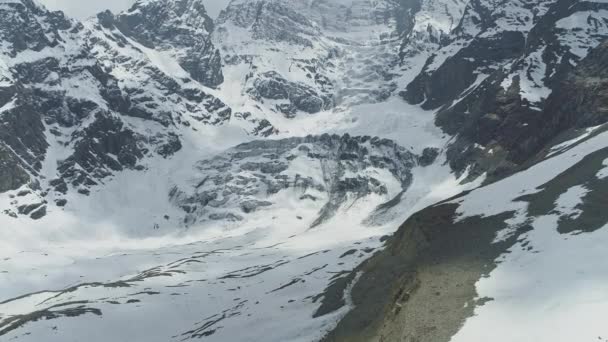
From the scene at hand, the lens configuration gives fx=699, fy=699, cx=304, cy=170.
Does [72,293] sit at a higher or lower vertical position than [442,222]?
higher

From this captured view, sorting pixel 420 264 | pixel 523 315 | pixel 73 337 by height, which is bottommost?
pixel 523 315

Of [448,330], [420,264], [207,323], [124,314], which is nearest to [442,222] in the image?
[420,264]

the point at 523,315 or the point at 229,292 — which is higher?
the point at 229,292

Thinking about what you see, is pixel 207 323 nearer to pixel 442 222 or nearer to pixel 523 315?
pixel 442 222

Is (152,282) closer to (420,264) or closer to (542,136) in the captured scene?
(542,136)

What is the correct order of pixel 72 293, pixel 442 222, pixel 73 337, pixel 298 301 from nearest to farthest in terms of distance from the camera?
pixel 442 222 < pixel 298 301 < pixel 73 337 < pixel 72 293

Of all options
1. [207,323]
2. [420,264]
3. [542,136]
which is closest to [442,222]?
[420,264]

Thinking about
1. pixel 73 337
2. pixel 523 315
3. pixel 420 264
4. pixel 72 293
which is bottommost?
pixel 523 315

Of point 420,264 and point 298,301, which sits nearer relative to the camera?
point 420,264

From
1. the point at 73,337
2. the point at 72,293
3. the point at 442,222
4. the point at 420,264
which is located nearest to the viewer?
the point at 420,264
